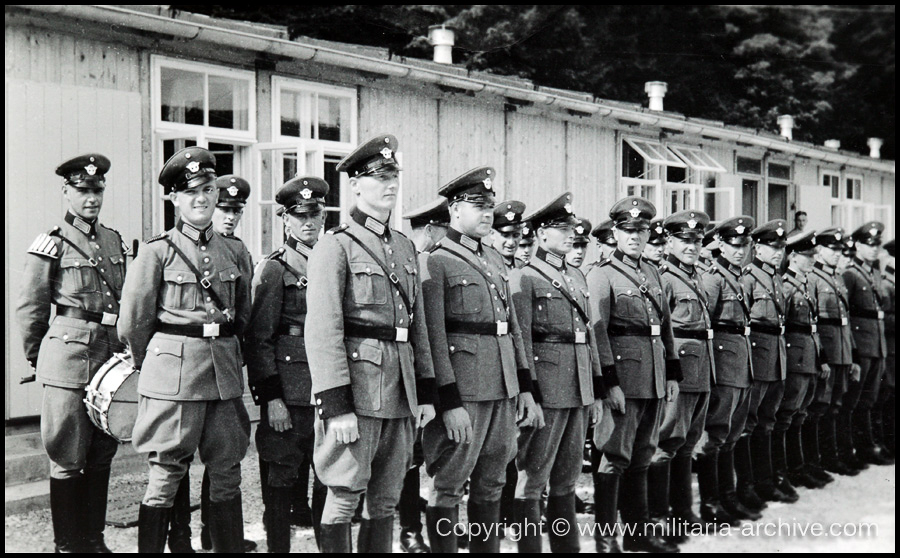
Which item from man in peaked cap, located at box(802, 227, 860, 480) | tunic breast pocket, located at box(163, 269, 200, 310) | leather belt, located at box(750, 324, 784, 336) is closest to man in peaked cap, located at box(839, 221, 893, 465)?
man in peaked cap, located at box(802, 227, 860, 480)

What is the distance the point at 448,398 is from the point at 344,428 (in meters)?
0.65

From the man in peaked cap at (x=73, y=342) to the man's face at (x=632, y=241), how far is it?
3.16 meters

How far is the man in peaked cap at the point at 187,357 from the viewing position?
12.9 feet

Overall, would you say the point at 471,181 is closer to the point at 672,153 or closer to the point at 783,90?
the point at 672,153

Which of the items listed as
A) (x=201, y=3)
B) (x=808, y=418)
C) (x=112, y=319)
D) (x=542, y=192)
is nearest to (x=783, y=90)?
(x=542, y=192)

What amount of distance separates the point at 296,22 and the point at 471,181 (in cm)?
666

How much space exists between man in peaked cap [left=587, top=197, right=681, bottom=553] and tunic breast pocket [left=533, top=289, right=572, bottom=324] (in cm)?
49

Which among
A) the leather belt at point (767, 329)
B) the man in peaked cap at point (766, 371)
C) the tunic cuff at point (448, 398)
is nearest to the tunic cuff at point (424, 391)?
the tunic cuff at point (448, 398)

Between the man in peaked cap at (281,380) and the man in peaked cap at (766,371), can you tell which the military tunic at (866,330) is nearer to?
the man in peaked cap at (766,371)

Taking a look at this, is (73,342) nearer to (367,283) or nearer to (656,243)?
(367,283)

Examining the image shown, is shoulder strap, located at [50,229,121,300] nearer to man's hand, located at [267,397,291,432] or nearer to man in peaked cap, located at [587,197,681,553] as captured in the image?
man's hand, located at [267,397,291,432]

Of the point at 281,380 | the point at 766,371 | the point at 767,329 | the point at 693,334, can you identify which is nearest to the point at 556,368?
the point at 281,380

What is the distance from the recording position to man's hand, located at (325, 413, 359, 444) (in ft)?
11.7

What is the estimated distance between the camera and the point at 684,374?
584 cm
